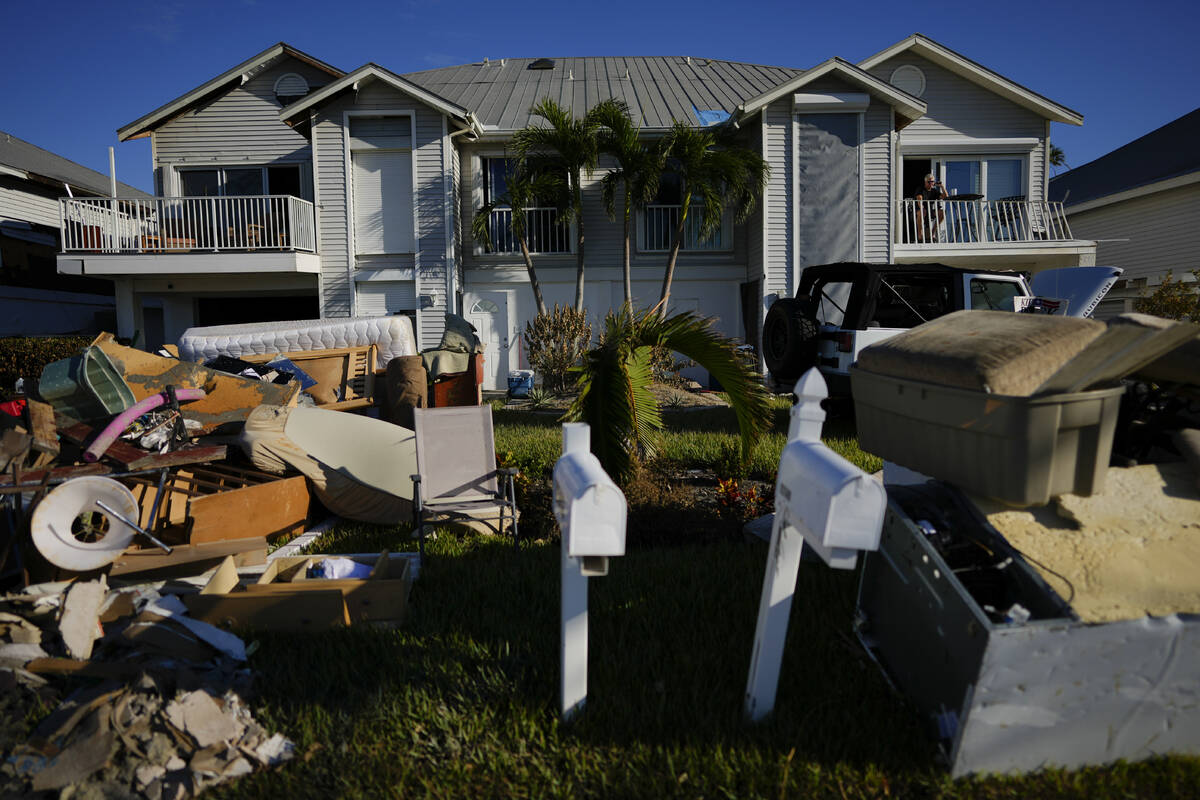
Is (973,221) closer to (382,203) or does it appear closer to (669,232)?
(669,232)

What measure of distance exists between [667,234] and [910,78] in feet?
22.7

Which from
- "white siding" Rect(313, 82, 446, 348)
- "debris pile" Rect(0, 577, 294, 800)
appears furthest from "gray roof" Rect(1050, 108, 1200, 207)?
"debris pile" Rect(0, 577, 294, 800)

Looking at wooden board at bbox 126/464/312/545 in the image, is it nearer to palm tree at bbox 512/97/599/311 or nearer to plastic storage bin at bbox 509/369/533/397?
plastic storage bin at bbox 509/369/533/397

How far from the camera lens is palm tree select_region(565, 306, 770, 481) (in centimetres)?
516

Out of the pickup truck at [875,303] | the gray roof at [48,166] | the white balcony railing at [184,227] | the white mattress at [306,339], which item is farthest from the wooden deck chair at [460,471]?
the gray roof at [48,166]

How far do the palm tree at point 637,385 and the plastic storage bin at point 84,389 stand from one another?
3517 millimetres

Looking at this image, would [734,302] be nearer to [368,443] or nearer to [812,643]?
[368,443]

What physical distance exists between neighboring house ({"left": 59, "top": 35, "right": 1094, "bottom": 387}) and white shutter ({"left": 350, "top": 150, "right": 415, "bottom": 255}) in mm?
44

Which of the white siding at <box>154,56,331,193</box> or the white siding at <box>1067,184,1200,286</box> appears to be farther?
the white siding at <box>1067,184,1200,286</box>

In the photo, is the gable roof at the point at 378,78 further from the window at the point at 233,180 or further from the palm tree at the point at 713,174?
the palm tree at the point at 713,174

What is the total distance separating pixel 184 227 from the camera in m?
15.5

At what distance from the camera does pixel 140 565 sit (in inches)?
163

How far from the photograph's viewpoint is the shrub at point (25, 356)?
13.9 meters

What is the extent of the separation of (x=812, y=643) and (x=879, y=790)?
94cm
